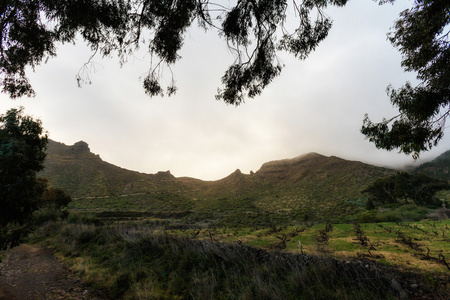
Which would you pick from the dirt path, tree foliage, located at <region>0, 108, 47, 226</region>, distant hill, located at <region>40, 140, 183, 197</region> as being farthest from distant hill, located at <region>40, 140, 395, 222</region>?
tree foliage, located at <region>0, 108, 47, 226</region>

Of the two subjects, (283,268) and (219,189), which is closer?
(283,268)

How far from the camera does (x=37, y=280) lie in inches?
269

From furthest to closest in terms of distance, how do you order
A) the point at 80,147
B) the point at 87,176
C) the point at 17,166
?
the point at 80,147, the point at 87,176, the point at 17,166

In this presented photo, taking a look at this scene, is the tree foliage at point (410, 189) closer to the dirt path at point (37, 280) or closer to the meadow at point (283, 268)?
the meadow at point (283, 268)

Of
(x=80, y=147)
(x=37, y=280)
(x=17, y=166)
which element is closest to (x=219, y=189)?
(x=80, y=147)

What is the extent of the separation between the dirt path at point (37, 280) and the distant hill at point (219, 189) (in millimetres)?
25708

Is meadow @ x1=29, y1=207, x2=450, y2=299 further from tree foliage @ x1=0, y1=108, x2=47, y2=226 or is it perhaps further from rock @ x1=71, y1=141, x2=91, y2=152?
rock @ x1=71, y1=141, x2=91, y2=152

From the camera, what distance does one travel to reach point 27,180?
9.07m

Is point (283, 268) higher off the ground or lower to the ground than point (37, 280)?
higher

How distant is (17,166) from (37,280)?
5.12 meters

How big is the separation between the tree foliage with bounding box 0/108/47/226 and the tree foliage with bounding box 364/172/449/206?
44362mm

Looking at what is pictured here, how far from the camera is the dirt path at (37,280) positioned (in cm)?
575

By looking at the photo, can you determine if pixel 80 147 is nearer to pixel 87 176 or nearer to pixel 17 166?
pixel 87 176

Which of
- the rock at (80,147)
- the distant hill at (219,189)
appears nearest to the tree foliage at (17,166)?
the distant hill at (219,189)
